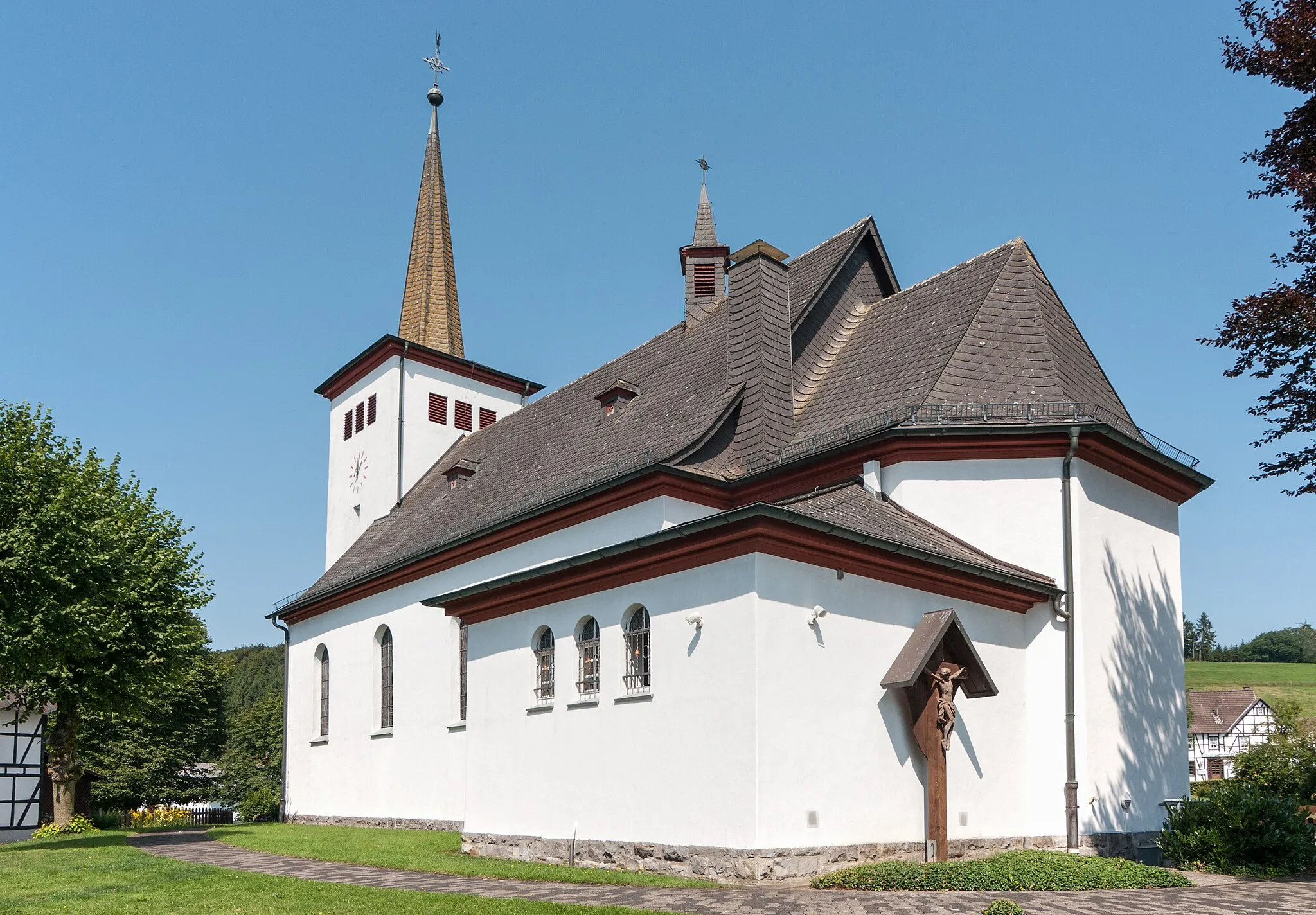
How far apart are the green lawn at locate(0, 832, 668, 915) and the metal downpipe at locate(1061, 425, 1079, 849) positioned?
8.08 metres

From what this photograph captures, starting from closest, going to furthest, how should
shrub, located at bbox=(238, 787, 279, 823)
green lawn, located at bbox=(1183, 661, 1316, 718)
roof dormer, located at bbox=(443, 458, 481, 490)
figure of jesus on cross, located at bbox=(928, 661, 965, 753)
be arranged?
figure of jesus on cross, located at bbox=(928, 661, 965, 753) → roof dormer, located at bbox=(443, 458, 481, 490) → shrub, located at bbox=(238, 787, 279, 823) → green lawn, located at bbox=(1183, 661, 1316, 718)

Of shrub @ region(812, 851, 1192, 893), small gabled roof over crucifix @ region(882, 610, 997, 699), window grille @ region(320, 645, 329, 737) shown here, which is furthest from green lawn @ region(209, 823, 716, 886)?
window grille @ region(320, 645, 329, 737)

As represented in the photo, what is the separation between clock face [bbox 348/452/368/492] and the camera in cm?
3400

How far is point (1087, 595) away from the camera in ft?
54.4

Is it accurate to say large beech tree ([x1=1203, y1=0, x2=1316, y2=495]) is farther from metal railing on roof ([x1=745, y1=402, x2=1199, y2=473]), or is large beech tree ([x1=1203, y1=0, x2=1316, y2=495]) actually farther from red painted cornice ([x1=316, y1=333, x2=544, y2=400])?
red painted cornice ([x1=316, y1=333, x2=544, y2=400])

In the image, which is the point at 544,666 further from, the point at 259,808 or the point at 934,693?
the point at 259,808

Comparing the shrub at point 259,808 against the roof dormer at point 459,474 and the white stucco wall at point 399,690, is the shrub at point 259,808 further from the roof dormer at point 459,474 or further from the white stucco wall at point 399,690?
the roof dormer at point 459,474

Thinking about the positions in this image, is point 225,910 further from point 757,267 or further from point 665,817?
point 757,267

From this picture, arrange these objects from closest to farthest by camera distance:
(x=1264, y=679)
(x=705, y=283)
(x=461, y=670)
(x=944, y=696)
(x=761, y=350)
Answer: (x=944, y=696) < (x=761, y=350) < (x=461, y=670) < (x=705, y=283) < (x=1264, y=679)

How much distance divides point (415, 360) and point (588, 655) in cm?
1970

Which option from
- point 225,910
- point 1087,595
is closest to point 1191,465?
point 1087,595

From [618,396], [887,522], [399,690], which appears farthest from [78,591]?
[887,522]

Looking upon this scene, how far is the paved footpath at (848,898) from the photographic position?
1042cm

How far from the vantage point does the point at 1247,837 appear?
46.5 ft
